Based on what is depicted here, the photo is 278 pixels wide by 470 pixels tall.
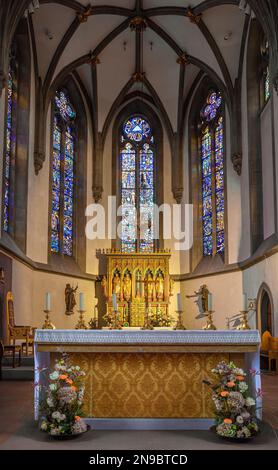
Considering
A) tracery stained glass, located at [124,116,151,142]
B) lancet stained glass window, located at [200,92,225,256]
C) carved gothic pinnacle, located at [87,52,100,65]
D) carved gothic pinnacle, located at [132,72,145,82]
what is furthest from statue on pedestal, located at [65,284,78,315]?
carved gothic pinnacle, located at [132,72,145,82]

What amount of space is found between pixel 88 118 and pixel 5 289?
9.74 meters

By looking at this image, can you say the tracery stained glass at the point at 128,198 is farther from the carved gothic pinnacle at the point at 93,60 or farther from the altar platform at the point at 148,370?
the altar platform at the point at 148,370

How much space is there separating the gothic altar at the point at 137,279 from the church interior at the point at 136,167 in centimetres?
4

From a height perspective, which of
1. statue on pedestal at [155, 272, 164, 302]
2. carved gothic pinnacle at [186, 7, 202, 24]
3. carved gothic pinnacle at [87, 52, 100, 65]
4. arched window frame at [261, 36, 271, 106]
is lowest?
statue on pedestal at [155, 272, 164, 302]

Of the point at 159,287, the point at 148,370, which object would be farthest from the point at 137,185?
the point at 148,370

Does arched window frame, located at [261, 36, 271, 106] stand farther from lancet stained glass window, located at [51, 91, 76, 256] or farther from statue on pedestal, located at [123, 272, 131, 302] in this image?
statue on pedestal, located at [123, 272, 131, 302]

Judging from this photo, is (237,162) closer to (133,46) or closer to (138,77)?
(138,77)

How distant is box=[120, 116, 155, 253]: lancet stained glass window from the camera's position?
20.9m

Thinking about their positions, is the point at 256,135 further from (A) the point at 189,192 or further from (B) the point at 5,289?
(B) the point at 5,289

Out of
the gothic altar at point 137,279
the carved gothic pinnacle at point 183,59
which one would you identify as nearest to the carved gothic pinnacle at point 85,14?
the carved gothic pinnacle at point 183,59

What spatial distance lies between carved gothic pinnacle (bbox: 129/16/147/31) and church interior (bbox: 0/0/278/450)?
0.10 m

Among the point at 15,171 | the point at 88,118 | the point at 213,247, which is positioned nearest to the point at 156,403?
the point at 15,171

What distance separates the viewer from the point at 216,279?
1834cm

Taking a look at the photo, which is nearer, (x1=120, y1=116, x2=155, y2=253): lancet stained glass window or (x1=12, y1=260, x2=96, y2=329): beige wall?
(x1=12, y1=260, x2=96, y2=329): beige wall
